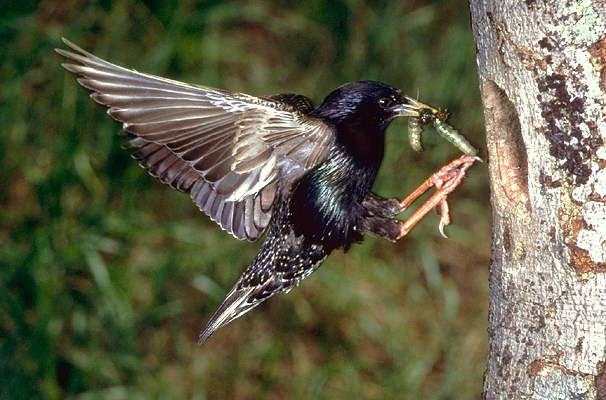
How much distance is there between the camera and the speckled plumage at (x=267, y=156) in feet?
8.23

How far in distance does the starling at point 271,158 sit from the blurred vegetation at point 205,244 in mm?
1253

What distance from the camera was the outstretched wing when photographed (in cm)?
248

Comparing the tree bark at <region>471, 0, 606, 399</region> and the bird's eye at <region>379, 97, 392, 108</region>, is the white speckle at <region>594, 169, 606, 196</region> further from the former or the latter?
the bird's eye at <region>379, 97, 392, 108</region>

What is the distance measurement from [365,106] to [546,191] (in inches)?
34.9

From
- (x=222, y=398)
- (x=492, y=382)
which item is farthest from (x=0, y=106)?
(x=492, y=382)

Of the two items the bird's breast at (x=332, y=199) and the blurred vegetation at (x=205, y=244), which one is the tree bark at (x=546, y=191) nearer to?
the bird's breast at (x=332, y=199)

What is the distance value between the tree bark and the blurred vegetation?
7.21 ft

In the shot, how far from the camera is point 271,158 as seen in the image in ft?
8.60

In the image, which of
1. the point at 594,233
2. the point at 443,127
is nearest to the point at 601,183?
the point at 594,233

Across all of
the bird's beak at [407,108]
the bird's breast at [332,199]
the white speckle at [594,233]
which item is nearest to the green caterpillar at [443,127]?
the bird's beak at [407,108]

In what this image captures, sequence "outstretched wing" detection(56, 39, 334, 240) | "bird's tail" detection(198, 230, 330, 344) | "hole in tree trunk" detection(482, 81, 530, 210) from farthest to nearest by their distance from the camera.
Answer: "bird's tail" detection(198, 230, 330, 344)
"outstretched wing" detection(56, 39, 334, 240)
"hole in tree trunk" detection(482, 81, 530, 210)

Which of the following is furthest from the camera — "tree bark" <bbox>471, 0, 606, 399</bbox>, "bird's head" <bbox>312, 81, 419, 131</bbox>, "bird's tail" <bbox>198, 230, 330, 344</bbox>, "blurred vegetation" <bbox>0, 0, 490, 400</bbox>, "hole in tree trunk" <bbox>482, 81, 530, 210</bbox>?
"blurred vegetation" <bbox>0, 0, 490, 400</bbox>

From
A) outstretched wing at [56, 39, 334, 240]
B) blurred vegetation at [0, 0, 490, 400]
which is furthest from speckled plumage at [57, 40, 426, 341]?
blurred vegetation at [0, 0, 490, 400]

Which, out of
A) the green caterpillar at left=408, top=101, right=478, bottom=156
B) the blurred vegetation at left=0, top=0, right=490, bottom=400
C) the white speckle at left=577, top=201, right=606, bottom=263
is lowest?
the blurred vegetation at left=0, top=0, right=490, bottom=400
